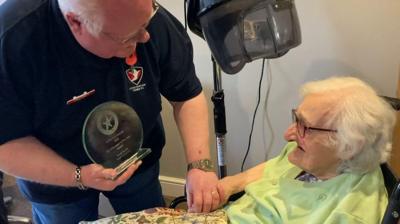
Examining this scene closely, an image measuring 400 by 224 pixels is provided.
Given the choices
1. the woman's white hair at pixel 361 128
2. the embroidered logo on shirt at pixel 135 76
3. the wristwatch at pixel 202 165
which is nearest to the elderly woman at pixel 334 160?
the woman's white hair at pixel 361 128

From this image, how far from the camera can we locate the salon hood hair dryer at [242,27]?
3.98 feet

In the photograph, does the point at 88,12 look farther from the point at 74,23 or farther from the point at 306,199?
the point at 306,199

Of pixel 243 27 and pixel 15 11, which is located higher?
pixel 15 11

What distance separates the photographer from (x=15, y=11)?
116cm

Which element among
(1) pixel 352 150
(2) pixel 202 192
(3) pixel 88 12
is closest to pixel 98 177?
(2) pixel 202 192

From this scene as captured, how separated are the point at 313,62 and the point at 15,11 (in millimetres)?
1219

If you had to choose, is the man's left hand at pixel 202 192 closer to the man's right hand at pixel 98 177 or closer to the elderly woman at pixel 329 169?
the elderly woman at pixel 329 169

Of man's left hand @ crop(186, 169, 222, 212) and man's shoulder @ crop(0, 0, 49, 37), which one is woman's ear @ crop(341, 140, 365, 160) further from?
man's shoulder @ crop(0, 0, 49, 37)

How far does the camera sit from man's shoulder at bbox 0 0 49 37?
115 centimetres

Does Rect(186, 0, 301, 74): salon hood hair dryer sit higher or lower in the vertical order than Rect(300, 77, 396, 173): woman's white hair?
higher

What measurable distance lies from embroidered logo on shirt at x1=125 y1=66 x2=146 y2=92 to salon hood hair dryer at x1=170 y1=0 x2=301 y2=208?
0.66 feet

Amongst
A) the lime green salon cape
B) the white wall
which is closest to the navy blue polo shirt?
the lime green salon cape

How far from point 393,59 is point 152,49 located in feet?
3.27

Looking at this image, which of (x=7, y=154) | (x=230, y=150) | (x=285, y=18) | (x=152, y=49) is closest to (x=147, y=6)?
(x=152, y=49)
